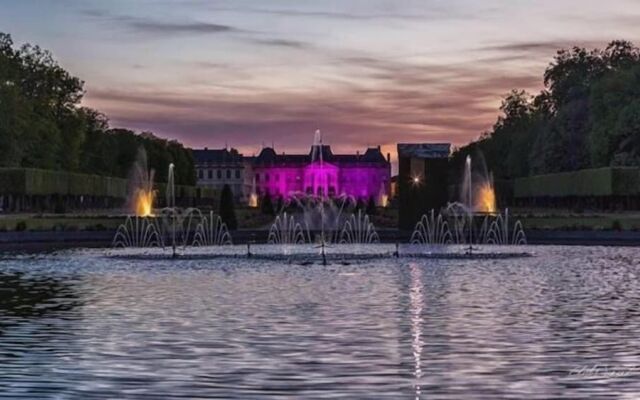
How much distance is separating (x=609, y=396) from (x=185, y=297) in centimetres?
995

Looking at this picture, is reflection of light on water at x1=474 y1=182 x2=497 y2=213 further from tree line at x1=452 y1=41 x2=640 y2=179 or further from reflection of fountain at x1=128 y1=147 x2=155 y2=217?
reflection of fountain at x1=128 y1=147 x2=155 y2=217

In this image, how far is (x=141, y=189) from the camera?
3361 inches

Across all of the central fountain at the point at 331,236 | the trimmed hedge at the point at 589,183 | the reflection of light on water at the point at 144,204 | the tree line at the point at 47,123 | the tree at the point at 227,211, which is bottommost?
the central fountain at the point at 331,236

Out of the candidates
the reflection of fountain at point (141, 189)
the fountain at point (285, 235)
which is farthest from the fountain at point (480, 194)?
→ the reflection of fountain at point (141, 189)

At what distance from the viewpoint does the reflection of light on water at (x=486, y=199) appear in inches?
3121

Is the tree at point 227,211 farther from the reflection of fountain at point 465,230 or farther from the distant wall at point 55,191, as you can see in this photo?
the distant wall at point 55,191

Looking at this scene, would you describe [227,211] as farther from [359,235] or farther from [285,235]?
[359,235]

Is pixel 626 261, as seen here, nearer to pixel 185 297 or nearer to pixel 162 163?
pixel 185 297

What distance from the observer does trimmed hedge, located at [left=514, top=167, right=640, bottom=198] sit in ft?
199

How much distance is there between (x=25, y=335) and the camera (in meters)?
14.1

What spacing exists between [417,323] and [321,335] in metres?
1.75

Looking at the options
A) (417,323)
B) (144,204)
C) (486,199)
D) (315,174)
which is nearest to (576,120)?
(486,199)

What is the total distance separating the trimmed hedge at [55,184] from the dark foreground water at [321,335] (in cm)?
3700

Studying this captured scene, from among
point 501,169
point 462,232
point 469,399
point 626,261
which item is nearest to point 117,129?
point 501,169
